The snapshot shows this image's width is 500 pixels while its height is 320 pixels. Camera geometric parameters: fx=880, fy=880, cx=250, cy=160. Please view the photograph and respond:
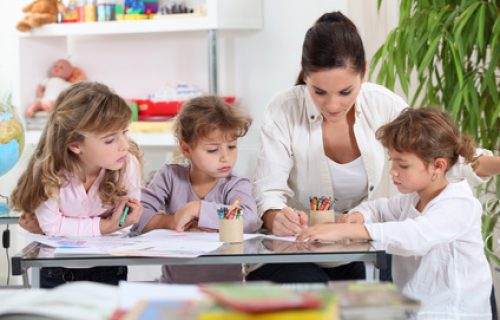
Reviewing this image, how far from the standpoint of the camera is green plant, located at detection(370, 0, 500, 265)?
3064 millimetres

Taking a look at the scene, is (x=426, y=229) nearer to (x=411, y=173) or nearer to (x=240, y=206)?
(x=411, y=173)

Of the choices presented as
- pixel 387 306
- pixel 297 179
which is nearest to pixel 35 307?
pixel 387 306

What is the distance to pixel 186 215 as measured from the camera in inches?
86.7

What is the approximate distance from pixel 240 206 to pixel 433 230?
0.53 meters

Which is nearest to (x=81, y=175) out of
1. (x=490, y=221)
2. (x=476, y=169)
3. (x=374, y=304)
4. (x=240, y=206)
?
(x=240, y=206)

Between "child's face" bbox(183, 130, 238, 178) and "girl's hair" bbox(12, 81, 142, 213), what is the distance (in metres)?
0.21

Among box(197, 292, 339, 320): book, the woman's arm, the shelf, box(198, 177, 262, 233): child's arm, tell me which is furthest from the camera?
the shelf

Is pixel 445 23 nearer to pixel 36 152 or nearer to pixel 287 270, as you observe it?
pixel 287 270

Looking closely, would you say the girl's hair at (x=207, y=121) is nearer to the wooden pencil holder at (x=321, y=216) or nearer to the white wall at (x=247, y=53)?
the wooden pencil holder at (x=321, y=216)

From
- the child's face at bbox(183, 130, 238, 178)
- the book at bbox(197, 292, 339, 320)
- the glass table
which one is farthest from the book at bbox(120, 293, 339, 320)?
the child's face at bbox(183, 130, 238, 178)

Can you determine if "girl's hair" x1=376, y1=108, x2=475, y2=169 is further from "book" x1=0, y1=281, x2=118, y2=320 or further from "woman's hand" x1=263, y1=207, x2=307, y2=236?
"book" x1=0, y1=281, x2=118, y2=320

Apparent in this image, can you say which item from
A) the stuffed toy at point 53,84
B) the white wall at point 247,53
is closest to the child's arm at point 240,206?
the white wall at point 247,53

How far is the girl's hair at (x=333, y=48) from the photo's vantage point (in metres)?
2.34

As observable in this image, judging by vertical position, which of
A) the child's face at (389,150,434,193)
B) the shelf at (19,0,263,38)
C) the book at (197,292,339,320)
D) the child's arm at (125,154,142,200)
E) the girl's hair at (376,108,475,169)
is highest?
the shelf at (19,0,263,38)
